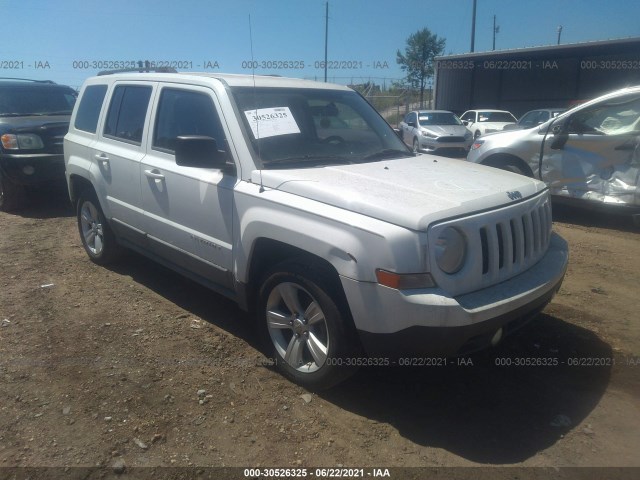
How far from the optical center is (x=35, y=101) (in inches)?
358

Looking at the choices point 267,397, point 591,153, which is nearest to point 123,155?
point 267,397

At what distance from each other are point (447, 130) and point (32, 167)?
13.3 metres

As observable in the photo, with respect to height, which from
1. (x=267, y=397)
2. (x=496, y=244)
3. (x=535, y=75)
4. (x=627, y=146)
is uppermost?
(x=535, y=75)

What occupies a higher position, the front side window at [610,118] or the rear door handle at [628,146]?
the front side window at [610,118]

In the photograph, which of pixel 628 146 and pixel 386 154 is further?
pixel 628 146

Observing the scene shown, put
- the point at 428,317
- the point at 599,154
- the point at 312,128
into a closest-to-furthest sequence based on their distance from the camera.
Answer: the point at 428,317, the point at 312,128, the point at 599,154

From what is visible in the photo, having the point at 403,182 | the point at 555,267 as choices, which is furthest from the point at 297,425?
the point at 555,267

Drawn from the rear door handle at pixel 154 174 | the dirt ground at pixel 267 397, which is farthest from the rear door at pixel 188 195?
the dirt ground at pixel 267 397

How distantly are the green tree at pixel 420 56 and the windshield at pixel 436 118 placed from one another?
2336cm

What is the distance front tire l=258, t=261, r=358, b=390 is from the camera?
301cm

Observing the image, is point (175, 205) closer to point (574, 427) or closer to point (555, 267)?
point (555, 267)

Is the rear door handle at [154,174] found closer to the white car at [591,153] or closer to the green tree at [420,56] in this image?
the white car at [591,153]

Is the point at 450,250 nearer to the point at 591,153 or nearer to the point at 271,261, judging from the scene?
the point at 271,261

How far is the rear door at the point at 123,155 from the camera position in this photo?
462 cm
